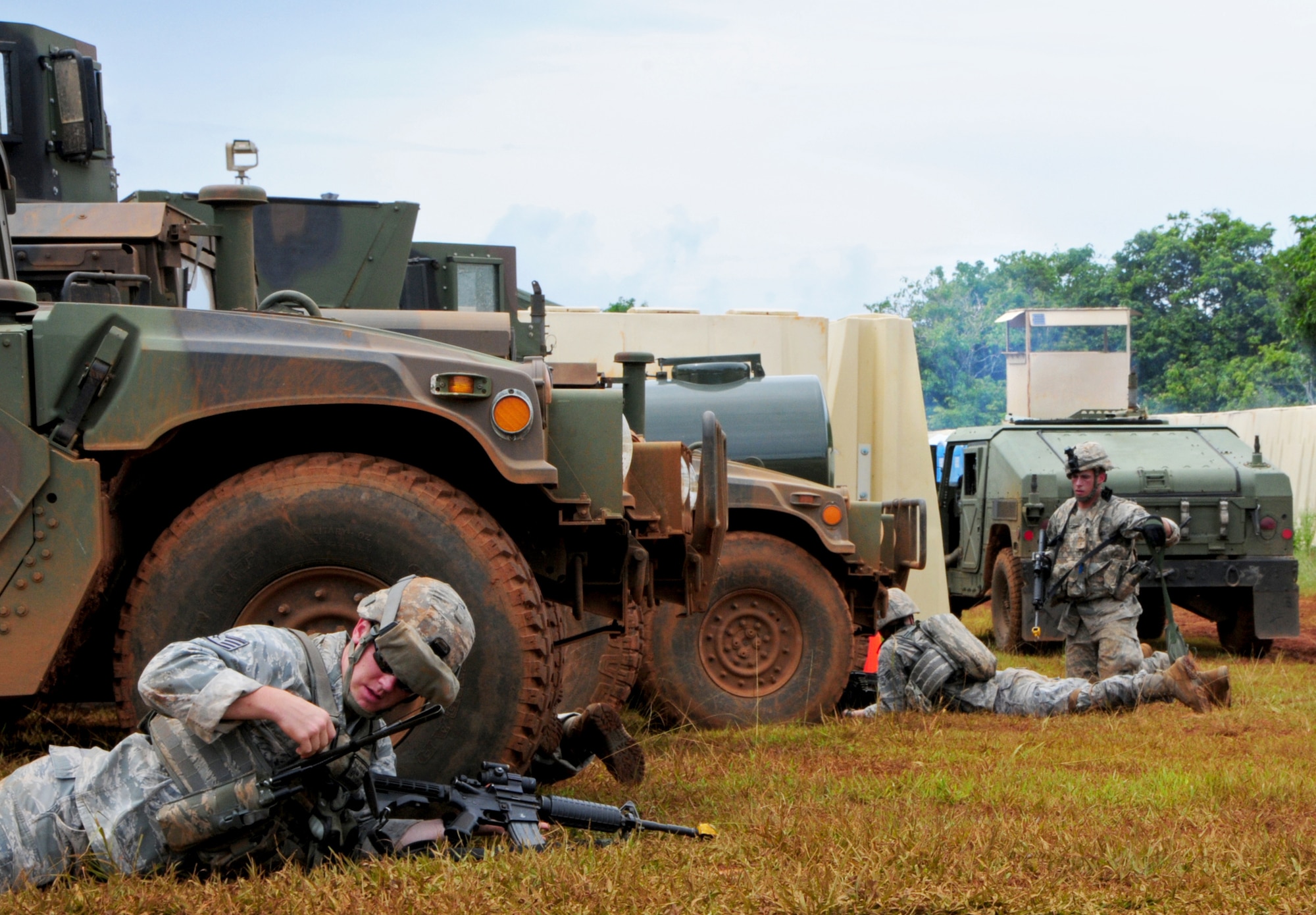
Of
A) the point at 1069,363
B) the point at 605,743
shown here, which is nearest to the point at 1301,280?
the point at 1069,363

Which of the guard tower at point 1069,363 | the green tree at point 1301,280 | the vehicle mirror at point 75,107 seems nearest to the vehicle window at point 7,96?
the vehicle mirror at point 75,107

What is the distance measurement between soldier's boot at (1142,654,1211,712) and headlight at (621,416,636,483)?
4.02m

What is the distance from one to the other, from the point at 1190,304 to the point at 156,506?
4310cm

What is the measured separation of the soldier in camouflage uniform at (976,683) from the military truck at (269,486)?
391cm

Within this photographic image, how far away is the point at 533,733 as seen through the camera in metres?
4.16

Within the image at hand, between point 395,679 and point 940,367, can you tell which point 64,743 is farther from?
point 940,367

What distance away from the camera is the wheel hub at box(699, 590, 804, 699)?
25.2ft

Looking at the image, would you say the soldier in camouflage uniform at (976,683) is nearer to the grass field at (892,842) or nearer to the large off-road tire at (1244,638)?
the grass field at (892,842)

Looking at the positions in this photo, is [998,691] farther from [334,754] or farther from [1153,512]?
[334,754]

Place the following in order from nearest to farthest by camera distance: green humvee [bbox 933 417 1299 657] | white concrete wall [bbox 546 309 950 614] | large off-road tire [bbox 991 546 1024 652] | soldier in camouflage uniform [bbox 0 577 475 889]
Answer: soldier in camouflage uniform [bbox 0 577 475 889] → green humvee [bbox 933 417 1299 657] → large off-road tire [bbox 991 546 1024 652] → white concrete wall [bbox 546 309 950 614]

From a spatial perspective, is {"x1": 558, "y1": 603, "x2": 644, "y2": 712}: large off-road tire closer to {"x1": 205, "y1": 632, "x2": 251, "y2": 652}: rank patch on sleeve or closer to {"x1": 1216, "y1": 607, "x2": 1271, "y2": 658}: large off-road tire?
{"x1": 205, "y1": 632, "x2": 251, "y2": 652}: rank patch on sleeve

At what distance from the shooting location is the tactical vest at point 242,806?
3326 mm

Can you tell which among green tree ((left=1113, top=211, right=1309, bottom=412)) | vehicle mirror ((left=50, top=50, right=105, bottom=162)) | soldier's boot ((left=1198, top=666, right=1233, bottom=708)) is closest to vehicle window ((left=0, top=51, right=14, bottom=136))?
vehicle mirror ((left=50, top=50, right=105, bottom=162))

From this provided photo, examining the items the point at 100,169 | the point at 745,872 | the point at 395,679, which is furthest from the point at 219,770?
the point at 100,169
